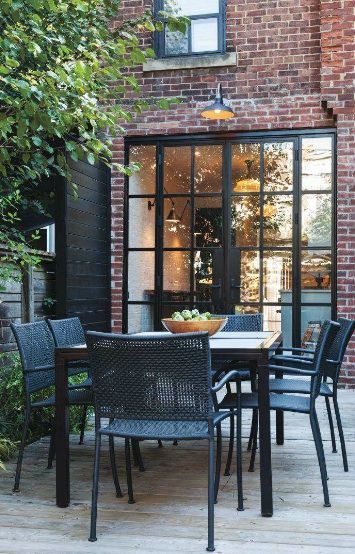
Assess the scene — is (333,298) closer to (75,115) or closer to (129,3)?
(129,3)

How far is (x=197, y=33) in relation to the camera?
7.34 m

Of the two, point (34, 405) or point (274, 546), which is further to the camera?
point (34, 405)

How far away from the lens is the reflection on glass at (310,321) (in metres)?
7.01

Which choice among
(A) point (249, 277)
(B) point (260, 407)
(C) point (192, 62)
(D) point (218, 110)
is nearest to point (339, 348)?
(B) point (260, 407)

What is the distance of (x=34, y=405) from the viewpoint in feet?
11.9

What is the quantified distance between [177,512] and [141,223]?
15.2 feet

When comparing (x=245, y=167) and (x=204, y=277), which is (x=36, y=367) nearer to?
(x=204, y=277)

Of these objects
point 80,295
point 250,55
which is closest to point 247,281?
point 80,295

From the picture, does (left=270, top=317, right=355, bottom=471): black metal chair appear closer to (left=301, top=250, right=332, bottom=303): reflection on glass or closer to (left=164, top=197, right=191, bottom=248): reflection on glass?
(left=301, top=250, right=332, bottom=303): reflection on glass

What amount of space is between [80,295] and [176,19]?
11.0 feet

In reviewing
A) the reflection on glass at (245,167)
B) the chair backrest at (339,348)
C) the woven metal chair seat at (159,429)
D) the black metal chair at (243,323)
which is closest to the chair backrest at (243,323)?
the black metal chair at (243,323)

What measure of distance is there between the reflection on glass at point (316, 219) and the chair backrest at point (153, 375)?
4.52 meters

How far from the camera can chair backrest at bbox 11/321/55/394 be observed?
→ 3566mm

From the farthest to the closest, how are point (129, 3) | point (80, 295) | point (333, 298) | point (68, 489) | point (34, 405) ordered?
point (129, 3)
point (333, 298)
point (80, 295)
point (34, 405)
point (68, 489)
